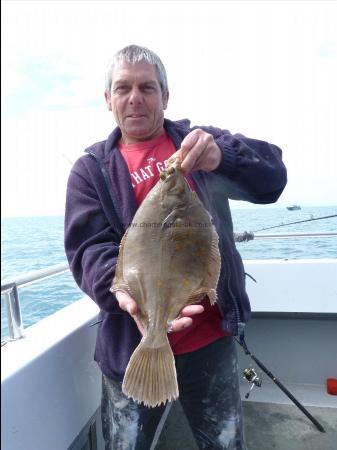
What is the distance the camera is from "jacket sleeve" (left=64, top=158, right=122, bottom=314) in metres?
1.77

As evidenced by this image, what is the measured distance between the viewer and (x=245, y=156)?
1.92 m

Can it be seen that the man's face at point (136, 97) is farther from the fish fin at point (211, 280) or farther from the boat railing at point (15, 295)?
the boat railing at point (15, 295)

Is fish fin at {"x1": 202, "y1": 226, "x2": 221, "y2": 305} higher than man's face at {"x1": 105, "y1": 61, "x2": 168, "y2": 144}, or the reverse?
man's face at {"x1": 105, "y1": 61, "x2": 168, "y2": 144}

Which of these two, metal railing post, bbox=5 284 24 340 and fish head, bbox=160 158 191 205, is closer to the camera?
fish head, bbox=160 158 191 205

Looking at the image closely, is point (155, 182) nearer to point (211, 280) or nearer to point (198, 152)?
point (198, 152)

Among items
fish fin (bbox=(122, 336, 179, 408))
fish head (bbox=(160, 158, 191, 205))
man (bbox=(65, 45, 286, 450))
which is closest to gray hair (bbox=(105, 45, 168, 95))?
man (bbox=(65, 45, 286, 450))

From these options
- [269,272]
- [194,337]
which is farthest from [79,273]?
[269,272]

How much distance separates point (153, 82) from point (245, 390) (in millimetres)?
3132

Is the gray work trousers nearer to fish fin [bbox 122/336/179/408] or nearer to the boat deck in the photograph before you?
fish fin [bbox 122/336/179/408]

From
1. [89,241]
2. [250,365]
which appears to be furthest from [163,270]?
[250,365]

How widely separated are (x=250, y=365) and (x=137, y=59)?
10.4 feet

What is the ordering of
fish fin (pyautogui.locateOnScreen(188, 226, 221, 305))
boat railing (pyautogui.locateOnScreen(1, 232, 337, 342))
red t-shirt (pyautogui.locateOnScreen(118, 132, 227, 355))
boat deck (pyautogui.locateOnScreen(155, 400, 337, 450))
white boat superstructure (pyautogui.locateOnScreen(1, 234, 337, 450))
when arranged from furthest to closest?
boat deck (pyautogui.locateOnScreen(155, 400, 337, 450)) < boat railing (pyautogui.locateOnScreen(1, 232, 337, 342)) < red t-shirt (pyautogui.locateOnScreen(118, 132, 227, 355)) < white boat superstructure (pyautogui.locateOnScreen(1, 234, 337, 450)) < fish fin (pyautogui.locateOnScreen(188, 226, 221, 305))

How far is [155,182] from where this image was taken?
6.79 ft

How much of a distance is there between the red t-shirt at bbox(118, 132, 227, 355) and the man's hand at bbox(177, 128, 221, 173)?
0.32m
